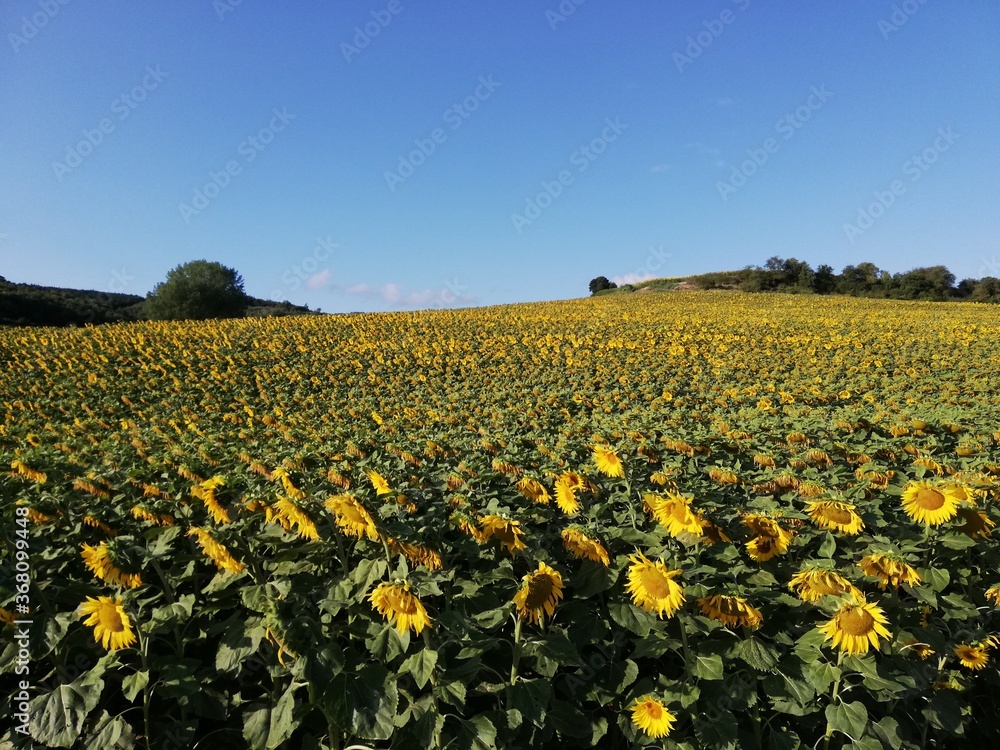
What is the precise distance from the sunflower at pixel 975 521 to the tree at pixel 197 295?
50696 mm

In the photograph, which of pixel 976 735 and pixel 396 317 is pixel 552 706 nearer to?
pixel 976 735

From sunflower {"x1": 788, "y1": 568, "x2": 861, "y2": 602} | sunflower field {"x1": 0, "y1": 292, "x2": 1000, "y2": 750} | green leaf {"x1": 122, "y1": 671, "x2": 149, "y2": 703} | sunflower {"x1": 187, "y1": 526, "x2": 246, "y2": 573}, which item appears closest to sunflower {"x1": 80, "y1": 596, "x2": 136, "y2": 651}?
sunflower field {"x1": 0, "y1": 292, "x2": 1000, "y2": 750}

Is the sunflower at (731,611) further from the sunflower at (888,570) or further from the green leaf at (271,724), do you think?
the green leaf at (271,724)

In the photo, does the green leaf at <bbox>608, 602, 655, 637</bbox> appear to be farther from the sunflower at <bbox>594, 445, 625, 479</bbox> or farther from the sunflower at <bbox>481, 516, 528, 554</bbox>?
the sunflower at <bbox>594, 445, 625, 479</bbox>

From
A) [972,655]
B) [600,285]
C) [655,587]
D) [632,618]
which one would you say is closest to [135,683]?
[632,618]

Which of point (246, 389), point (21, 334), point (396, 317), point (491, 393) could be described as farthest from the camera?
point (396, 317)

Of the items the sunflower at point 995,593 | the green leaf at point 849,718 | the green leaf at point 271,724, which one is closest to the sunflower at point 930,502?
the sunflower at point 995,593

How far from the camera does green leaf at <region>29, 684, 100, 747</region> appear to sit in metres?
2.00

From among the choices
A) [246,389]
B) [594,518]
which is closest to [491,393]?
[246,389]

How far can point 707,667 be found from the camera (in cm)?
231

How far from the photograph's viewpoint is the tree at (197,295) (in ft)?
149

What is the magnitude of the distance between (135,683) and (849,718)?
2.93 m

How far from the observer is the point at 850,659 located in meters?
2.28

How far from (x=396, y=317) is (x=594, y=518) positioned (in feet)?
94.1
